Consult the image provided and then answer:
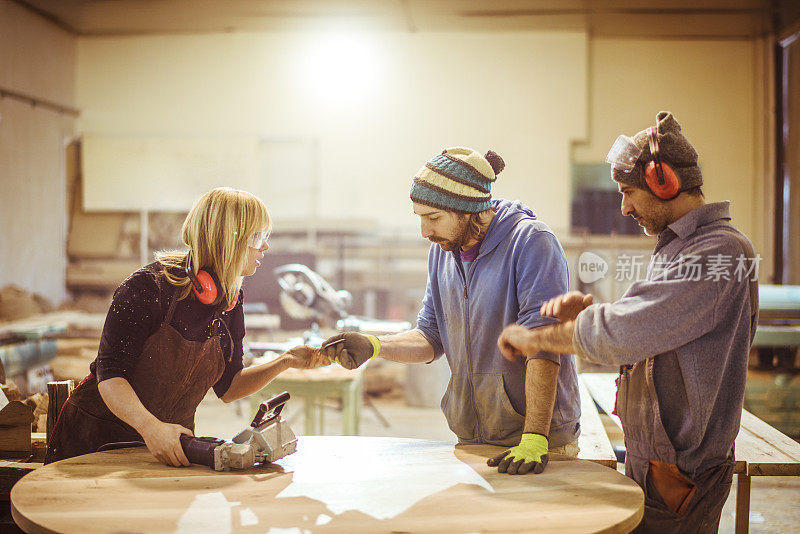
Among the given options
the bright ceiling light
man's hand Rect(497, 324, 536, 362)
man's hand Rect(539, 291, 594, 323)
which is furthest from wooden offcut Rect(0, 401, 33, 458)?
the bright ceiling light

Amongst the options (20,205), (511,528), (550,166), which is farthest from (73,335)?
(511,528)

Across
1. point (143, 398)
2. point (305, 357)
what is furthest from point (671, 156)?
point (143, 398)

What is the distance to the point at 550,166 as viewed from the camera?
8.90 m

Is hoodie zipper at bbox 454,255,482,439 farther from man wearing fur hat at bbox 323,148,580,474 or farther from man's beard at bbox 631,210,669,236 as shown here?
man's beard at bbox 631,210,669,236

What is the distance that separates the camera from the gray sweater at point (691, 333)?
67.9 inches

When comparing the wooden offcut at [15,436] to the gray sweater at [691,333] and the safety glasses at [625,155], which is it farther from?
the safety glasses at [625,155]

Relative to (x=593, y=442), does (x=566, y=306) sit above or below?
above

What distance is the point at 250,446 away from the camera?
1.94m

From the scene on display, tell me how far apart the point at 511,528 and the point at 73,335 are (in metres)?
7.43

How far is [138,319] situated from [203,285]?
0.73 feet

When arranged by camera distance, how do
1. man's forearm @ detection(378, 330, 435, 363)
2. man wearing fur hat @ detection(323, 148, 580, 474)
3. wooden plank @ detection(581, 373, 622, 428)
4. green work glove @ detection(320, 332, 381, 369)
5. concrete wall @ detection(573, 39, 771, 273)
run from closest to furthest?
man wearing fur hat @ detection(323, 148, 580, 474), green work glove @ detection(320, 332, 381, 369), man's forearm @ detection(378, 330, 435, 363), wooden plank @ detection(581, 373, 622, 428), concrete wall @ detection(573, 39, 771, 273)

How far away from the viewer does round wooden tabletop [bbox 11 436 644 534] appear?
156cm

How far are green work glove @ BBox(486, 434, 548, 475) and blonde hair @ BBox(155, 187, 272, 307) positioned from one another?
1030mm

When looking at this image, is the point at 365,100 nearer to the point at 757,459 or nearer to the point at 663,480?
the point at 757,459
